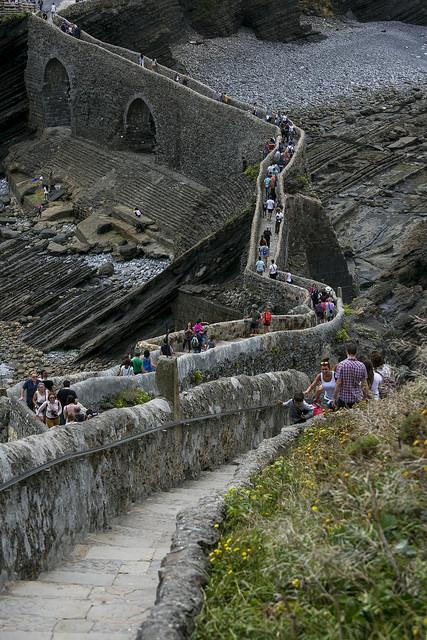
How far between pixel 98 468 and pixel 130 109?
1479 inches

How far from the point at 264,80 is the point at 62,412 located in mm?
50437

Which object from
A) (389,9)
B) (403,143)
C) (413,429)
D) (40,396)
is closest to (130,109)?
(403,143)

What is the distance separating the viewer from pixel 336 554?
648 cm

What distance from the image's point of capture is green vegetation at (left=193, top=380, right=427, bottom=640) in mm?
6148

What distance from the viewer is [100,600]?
24.0 ft

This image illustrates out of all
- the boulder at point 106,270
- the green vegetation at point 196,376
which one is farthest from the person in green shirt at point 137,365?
the boulder at point 106,270

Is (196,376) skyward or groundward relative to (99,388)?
groundward

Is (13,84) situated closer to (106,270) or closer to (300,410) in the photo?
(106,270)

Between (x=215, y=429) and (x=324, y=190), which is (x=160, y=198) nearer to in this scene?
(x=324, y=190)

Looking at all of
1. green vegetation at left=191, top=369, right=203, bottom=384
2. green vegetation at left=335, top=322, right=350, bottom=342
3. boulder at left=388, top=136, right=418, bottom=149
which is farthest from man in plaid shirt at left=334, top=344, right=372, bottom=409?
boulder at left=388, top=136, right=418, bottom=149

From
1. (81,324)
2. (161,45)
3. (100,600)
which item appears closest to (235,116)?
(81,324)

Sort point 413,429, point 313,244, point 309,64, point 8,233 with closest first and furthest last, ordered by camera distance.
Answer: point 413,429 → point 313,244 → point 8,233 → point 309,64

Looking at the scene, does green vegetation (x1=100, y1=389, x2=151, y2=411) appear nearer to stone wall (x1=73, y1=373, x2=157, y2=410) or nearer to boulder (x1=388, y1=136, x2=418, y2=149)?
stone wall (x1=73, y1=373, x2=157, y2=410)

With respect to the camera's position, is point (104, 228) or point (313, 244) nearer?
point (313, 244)
